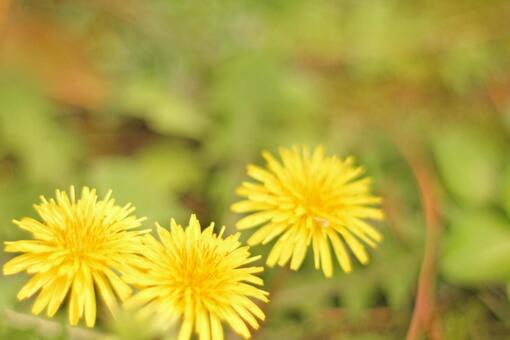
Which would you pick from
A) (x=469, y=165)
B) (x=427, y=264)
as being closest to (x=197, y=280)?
(x=427, y=264)

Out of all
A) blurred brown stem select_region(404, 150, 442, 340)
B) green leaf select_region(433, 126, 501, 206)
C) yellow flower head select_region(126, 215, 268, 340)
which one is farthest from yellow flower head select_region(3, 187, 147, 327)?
green leaf select_region(433, 126, 501, 206)

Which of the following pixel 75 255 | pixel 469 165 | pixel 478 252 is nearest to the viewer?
pixel 75 255

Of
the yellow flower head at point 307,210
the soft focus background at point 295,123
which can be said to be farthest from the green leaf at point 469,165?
the yellow flower head at point 307,210

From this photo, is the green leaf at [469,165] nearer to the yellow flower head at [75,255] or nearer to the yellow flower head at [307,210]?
the yellow flower head at [307,210]

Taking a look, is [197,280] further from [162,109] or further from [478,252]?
[162,109]

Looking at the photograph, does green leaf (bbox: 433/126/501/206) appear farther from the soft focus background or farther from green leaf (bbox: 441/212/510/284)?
green leaf (bbox: 441/212/510/284)

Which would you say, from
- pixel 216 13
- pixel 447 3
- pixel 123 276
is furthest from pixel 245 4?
pixel 123 276

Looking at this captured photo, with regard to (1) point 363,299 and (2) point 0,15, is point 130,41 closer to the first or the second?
(2) point 0,15
